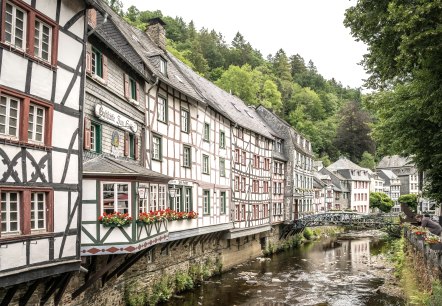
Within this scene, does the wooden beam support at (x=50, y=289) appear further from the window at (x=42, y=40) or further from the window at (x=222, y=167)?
the window at (x=222, y=167)

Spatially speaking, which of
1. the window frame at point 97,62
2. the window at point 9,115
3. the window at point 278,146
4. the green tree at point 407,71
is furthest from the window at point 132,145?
the window at point 278,146

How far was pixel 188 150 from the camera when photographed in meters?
22.1

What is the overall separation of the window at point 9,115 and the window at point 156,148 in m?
9.07

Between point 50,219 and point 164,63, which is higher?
point 164,63

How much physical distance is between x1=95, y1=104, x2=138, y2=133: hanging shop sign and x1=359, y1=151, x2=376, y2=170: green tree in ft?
258

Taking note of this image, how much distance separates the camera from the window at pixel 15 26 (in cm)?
904

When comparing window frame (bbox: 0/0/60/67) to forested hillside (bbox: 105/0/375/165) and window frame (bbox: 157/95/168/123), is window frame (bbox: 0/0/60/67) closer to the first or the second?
window frame (bbox: 157/95/168/123)

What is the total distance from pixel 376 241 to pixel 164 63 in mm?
38654

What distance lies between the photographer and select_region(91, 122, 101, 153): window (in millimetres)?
13617

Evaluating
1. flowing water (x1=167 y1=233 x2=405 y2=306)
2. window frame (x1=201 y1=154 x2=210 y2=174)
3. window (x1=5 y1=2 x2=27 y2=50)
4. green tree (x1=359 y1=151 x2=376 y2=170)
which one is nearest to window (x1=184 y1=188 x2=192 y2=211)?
window frame (x1=201 y1=154 x2=210 y2=174)

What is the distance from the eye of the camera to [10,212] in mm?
9078

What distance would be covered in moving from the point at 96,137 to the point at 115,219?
9.66 ft

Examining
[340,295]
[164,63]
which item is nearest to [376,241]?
[340,295]

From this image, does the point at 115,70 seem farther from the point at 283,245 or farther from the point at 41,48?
the point at 283,245
